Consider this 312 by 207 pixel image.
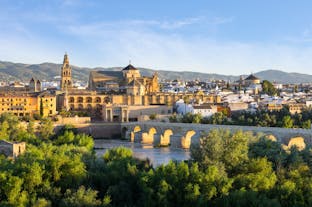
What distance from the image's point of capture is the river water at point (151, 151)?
82.1 ft

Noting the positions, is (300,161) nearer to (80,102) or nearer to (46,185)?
(46,185)

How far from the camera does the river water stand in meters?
25.0

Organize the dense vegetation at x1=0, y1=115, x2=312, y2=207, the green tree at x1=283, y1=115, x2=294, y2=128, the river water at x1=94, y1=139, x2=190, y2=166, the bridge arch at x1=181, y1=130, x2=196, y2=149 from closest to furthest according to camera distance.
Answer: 1. the dense vegetation at x1=0, y1=115, x2=312, y2=207
2. the river water at x1=94, y1=139, x2=190, y2=166
3. the bridge arch at x1=181, y1=130, x2=196, y2=149
4. the green tree at x1=283, y1=115, x2=294, y2=128

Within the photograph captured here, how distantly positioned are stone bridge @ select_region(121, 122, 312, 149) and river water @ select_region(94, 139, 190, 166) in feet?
2.81

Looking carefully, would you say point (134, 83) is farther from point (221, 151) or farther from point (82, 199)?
point (82, 199)

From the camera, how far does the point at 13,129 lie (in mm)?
29891

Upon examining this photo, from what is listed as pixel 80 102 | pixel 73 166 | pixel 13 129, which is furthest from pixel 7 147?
pixel 80 102

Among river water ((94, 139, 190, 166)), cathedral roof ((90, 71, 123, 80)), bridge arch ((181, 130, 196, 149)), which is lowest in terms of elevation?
river water ((94, 139, 190, 166))

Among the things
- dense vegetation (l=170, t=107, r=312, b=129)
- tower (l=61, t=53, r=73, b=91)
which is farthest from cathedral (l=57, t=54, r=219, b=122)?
→ dense vegetation (l=170, t=107, r=312, b=129)

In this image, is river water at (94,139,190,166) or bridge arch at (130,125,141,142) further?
bridge arch at (130,125,141,142)

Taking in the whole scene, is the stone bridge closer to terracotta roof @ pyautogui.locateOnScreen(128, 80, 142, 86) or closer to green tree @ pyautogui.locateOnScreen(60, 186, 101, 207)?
terracotta roof @ pyautogui.locateOnScreen(128, 80, 142, 86)

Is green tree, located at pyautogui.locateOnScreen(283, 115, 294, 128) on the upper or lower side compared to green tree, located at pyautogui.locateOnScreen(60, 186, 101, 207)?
upper

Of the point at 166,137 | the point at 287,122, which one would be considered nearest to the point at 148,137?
the point at 166,137

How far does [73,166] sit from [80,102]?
2856 centimetres
